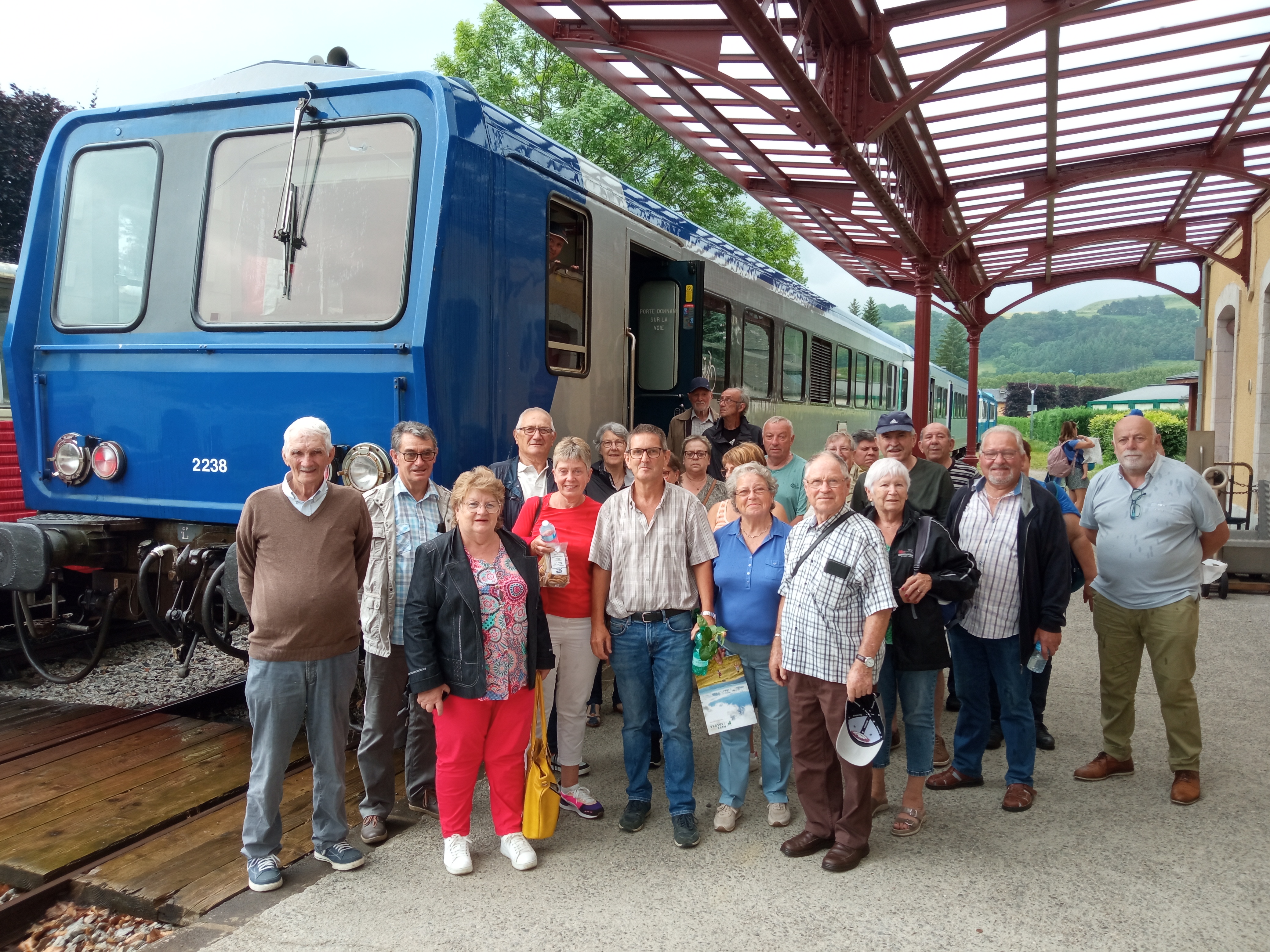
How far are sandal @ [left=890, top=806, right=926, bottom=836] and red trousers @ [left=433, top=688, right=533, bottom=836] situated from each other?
1549 mm

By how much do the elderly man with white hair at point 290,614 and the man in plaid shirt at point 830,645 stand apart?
172cm

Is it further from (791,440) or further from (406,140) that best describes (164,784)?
(791,440)

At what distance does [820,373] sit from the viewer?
38.6 ft

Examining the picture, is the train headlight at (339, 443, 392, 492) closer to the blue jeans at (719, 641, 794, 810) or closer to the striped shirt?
the blue jeans at (719, 641, 794, 810)

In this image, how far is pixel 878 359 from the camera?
1565cm

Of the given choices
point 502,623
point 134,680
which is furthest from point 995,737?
point 134,680

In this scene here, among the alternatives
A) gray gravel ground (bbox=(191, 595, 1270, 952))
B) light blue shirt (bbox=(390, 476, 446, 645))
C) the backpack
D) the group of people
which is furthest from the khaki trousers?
the backpack

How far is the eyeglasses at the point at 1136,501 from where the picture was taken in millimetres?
4766

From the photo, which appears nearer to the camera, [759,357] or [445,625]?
[445,625]

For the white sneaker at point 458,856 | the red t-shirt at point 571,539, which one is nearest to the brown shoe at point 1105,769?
the red t-shirt at point 571,539

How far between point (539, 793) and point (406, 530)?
3.88 feet

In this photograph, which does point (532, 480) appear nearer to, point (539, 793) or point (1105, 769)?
point (539, 793)

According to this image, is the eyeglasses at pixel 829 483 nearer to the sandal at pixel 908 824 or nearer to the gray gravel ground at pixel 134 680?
the sandal at pixel 908 824

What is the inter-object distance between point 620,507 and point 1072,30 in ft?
17.0
